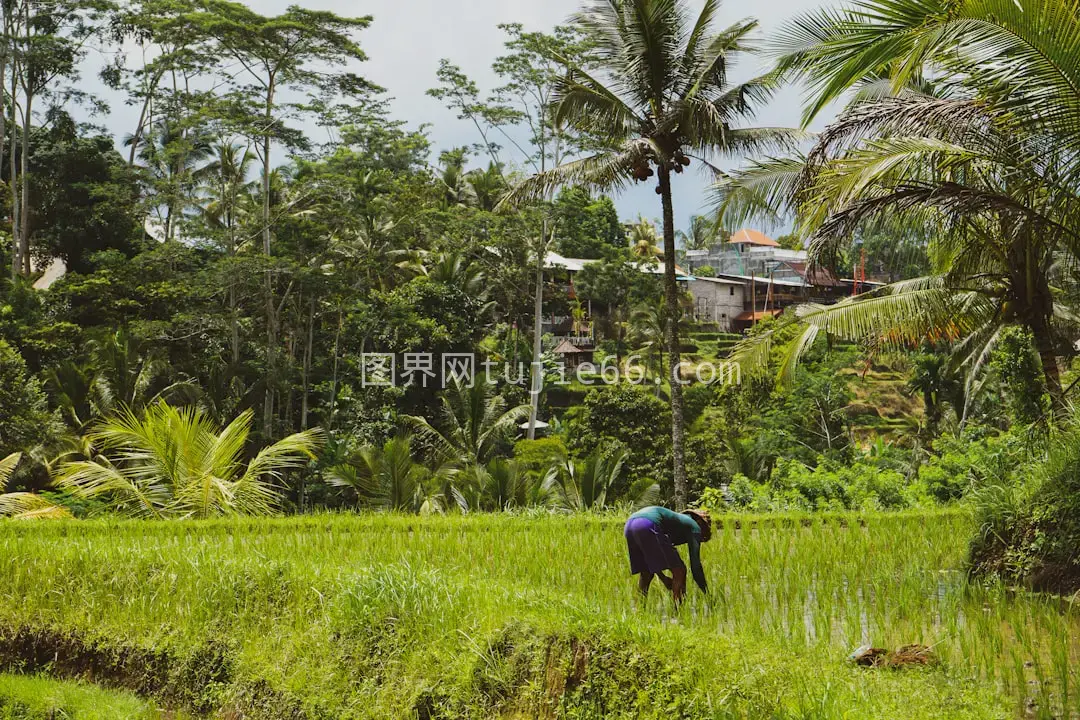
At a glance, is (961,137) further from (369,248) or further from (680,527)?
(369,248)

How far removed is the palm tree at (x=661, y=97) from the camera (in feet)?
51.7

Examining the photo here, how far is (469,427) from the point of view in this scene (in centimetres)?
2461

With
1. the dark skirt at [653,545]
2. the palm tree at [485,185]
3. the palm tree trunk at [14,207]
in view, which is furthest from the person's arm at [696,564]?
the palm tree at [485,185]

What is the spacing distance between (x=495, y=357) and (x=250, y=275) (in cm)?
839

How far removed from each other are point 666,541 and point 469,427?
61.0 ft

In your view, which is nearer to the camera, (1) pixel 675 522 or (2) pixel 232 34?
(1) pixel 675 522

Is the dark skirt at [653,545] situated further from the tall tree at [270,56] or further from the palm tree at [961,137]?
the tall tree at [270,56]

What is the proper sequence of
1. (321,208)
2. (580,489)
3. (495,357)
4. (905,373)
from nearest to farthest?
(580,489) → (321,208) → (495,357) → (905,373)

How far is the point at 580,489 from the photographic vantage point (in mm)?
19766

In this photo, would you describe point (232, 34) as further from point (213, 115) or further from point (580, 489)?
point (580, 489)

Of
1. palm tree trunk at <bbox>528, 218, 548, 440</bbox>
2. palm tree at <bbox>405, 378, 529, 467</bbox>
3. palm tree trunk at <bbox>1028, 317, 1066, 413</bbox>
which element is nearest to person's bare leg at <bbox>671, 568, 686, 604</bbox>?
palm tree trunk at <bbox>1028, 317, 1066, 413</bbox>

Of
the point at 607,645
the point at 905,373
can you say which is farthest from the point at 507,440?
the point at 905,373

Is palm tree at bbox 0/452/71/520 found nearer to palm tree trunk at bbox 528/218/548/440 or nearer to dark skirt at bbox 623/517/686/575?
dark skirt at bbox 623/517/686/575

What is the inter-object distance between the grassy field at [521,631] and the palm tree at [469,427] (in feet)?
50.7
